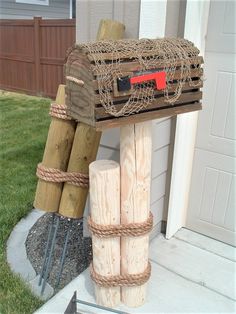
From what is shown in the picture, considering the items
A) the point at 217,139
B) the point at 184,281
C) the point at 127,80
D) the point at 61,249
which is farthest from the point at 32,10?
the point at 127,80

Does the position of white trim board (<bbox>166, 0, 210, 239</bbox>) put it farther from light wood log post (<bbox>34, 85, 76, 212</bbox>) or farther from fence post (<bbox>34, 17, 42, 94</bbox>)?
fence post (<bbox>34, 17, 42, 94</bbox>)

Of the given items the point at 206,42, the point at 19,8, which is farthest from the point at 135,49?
the point at 19,8

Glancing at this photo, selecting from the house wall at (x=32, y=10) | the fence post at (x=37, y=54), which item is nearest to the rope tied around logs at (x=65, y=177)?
the fence post at (x=37, y=54)

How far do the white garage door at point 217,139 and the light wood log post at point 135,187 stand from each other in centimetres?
85

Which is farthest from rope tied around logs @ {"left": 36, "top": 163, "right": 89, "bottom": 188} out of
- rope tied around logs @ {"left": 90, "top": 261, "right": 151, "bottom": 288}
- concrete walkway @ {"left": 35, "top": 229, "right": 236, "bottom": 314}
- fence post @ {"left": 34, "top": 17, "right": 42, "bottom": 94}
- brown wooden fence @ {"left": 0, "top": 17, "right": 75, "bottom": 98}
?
fence post @ {"left": 34, "top": 17, "right": 42, "bottom": 94}

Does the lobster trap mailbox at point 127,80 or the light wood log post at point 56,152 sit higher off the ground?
the lobster trap mailbox at point 127,80

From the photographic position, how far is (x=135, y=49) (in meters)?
1.47

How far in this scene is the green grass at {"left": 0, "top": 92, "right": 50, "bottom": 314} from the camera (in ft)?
7.20

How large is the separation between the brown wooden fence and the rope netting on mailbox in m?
6.19

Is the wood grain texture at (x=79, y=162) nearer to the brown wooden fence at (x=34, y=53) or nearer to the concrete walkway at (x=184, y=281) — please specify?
the concrete walkway at (x=184, y=281)

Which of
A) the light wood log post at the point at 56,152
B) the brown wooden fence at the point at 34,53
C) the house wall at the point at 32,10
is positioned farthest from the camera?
the house wall at the point at 32,10

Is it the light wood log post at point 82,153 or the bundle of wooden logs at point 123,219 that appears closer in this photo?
the bundle of wooden logs at point 123,219

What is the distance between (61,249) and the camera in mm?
2664

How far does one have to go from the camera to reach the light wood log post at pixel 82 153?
189cm
